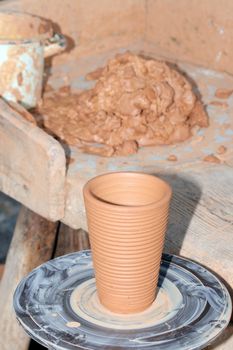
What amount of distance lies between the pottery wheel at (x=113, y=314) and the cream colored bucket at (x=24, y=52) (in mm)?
1979

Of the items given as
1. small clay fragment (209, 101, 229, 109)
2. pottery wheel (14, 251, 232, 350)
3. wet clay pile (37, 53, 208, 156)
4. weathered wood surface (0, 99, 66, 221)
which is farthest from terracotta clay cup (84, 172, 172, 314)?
small clay fragment (209, 101, 229, 109)

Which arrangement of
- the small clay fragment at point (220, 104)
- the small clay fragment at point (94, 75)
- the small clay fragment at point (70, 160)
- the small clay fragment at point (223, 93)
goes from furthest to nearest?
1. the small clay fragment at point (94, 75)
2. the small clay fragment at point (223, 93)
3. the small clay fragment at point (220, 104)
4. the small clay fragment at point (70, 160)

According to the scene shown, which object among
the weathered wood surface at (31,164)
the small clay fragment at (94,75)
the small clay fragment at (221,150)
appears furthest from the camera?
the small clay fragment at (94,75)

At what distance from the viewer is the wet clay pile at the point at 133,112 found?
162 inches

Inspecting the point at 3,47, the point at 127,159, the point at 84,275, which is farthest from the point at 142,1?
the point at 84,275

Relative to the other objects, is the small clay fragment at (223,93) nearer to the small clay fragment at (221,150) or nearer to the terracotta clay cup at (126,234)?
the small clay fragment at (221,150)

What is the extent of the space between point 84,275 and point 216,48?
260 centimetres

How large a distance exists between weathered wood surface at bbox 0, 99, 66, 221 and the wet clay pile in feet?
1.08

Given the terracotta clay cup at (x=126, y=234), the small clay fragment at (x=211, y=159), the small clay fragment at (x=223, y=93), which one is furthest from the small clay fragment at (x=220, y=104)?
the terracotta clay cup at (x=126, y=234)

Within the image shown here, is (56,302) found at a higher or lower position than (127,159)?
higher

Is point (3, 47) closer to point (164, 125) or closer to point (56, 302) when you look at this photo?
point (164, 125)

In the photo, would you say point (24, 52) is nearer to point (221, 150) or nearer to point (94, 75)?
point (94, 75)

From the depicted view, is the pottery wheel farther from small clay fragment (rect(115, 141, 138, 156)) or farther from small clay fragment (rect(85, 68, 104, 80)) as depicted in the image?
small clay fragment (rect(85, 68, 104, 80))

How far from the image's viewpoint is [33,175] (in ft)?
12.6
